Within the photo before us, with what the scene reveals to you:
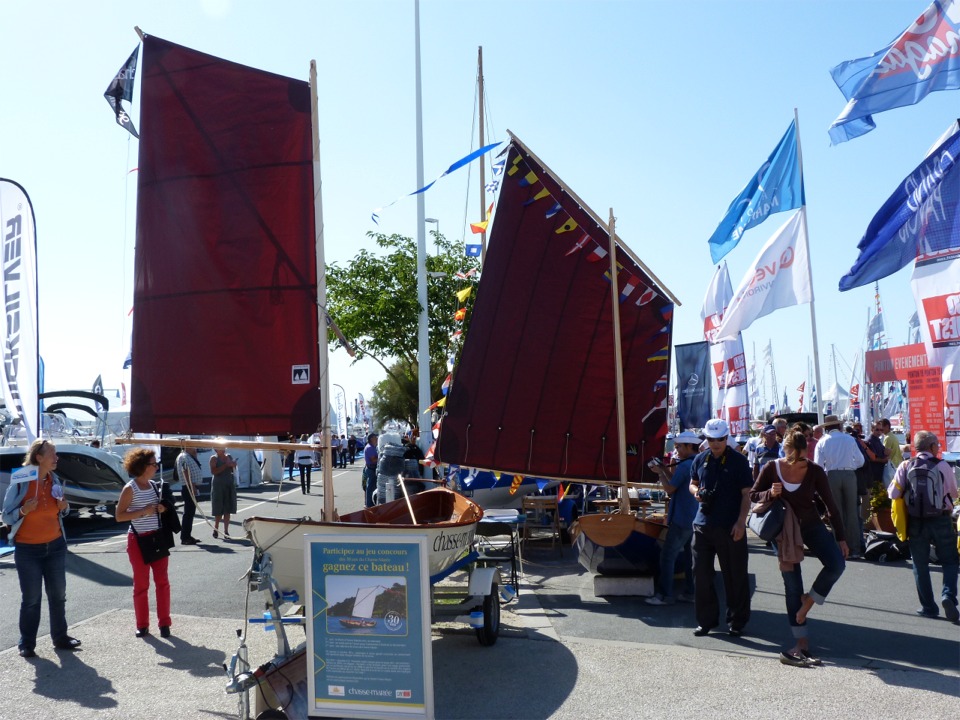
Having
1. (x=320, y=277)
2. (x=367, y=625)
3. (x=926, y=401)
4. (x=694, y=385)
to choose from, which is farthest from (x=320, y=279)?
(x=694, y=385)

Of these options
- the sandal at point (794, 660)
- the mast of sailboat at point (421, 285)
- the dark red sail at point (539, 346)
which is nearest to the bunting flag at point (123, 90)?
the dark red sail at point (539, 346)

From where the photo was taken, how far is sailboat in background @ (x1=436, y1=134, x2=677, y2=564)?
972 cm

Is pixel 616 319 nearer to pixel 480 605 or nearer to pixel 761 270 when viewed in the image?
pixel 480 605

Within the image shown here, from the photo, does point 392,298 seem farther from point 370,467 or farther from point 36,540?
point 36,540

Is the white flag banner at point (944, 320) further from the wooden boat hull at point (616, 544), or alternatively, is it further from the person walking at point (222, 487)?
the person walking at point (222, 487)

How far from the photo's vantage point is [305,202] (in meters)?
7.48

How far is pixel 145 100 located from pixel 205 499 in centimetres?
1606

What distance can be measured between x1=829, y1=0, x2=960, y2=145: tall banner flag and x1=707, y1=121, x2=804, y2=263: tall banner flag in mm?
3137

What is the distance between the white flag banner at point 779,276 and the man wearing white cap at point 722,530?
26.2 ft

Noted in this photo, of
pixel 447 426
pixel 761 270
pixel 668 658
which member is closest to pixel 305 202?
pixel 447 426

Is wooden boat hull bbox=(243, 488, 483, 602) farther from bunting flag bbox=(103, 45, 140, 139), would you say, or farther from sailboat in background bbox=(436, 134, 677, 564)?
bunting flag bbox=(103, 45, 140, 139)

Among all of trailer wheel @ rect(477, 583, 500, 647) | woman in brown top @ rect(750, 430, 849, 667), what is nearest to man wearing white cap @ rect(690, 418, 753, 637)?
woman in brown top @ rect(750, 430, 849, 667)

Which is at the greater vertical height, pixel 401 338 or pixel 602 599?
pixel 401 338

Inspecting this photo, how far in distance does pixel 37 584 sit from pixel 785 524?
5798 mm
